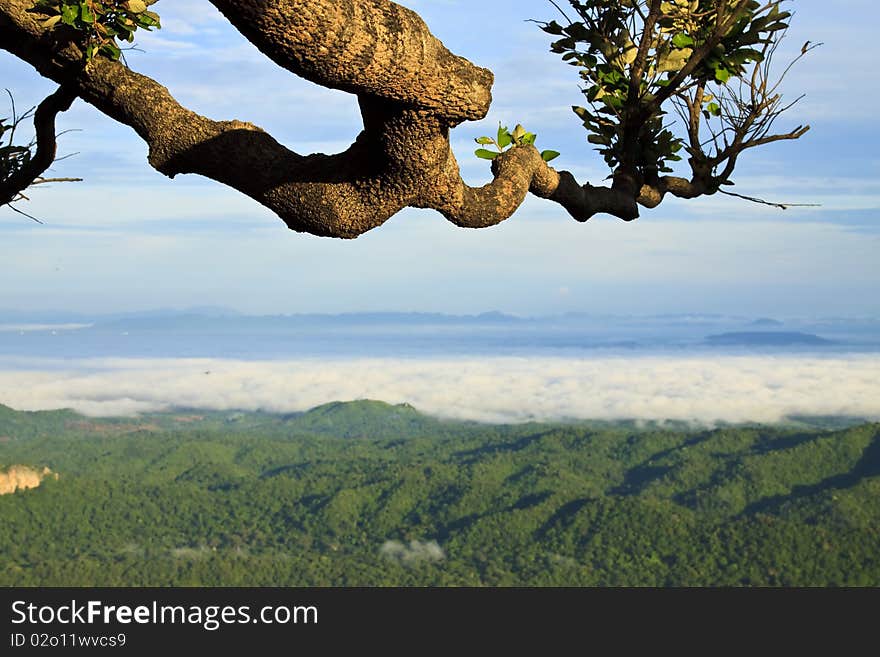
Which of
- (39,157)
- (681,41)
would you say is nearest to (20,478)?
(39,157)

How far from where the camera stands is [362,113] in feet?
18.5

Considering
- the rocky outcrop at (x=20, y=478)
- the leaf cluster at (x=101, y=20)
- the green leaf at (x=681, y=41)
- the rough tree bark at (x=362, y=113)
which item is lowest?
the rocky outcrop at (x=20, y=478)

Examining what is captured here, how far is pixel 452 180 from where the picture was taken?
6547 mm

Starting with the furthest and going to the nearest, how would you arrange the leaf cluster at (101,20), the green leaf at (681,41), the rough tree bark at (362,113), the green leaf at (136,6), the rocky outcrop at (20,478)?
the rocky outcrop at (20,478)
the green leaf at (681,41)
the green leaf at (136,6)
the leaf cluster at (101,20)
the rough tree bark at (362,113)

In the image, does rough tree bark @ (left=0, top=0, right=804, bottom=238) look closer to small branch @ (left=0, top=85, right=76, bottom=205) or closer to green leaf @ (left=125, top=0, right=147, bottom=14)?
green leaf @ (left=125, top=0, right=147, bottom=14)

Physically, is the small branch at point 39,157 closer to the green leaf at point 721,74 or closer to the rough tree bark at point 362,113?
the rough tree bark at point 362,113

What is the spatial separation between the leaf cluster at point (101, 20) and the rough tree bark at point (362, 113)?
0.32 ft

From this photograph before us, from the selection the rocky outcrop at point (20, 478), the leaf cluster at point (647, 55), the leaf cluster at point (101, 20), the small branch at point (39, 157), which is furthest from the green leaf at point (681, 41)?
the rocky outcrop at point (20, 478)

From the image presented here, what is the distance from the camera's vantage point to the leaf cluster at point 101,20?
22.1 ft

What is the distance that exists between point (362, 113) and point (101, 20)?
277 centimetres

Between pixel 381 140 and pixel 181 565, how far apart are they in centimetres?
16486

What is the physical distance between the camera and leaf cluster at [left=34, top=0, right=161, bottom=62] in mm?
6750

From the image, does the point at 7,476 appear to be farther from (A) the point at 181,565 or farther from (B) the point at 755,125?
(B) the point at 755,125

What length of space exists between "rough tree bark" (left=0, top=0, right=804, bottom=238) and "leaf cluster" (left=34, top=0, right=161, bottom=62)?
3.8 inches
